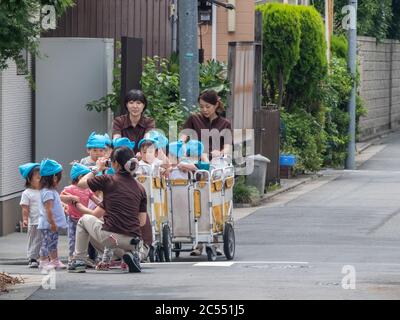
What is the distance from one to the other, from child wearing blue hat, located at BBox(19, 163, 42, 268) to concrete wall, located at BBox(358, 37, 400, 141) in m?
25.0

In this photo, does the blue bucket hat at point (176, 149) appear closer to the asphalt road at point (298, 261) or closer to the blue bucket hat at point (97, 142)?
the blue bucket hat at point (97, 142)

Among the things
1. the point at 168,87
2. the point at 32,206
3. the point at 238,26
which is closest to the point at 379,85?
the point at 238,26

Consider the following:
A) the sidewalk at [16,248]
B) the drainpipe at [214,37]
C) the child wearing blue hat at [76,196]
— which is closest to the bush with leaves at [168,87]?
the sidewalk at [16,248]

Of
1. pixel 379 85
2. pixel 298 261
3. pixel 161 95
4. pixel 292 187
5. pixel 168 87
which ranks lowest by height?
pixel 292 187

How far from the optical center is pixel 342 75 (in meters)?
31.1

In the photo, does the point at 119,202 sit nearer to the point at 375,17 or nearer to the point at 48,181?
the point at 48,181

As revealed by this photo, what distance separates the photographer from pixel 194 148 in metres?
14.6

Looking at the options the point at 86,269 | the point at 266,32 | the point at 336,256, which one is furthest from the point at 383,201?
the point at 86,269

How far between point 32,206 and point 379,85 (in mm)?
29753

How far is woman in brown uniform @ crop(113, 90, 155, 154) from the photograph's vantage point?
14.9 m

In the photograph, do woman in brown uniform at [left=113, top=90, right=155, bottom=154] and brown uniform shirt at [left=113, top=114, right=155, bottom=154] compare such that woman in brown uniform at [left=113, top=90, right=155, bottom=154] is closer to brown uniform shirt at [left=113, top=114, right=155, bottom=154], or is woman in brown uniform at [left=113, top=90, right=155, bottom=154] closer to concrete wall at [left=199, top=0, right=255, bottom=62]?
brown uniform shirt at [left=113, top=114, right=155, bottom=154]

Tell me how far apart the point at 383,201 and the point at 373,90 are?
19294mm

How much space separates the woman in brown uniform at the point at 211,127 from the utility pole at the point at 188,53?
3646 millimetres

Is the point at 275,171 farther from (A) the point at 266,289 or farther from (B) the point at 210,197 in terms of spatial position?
(A) the point at 266,289
